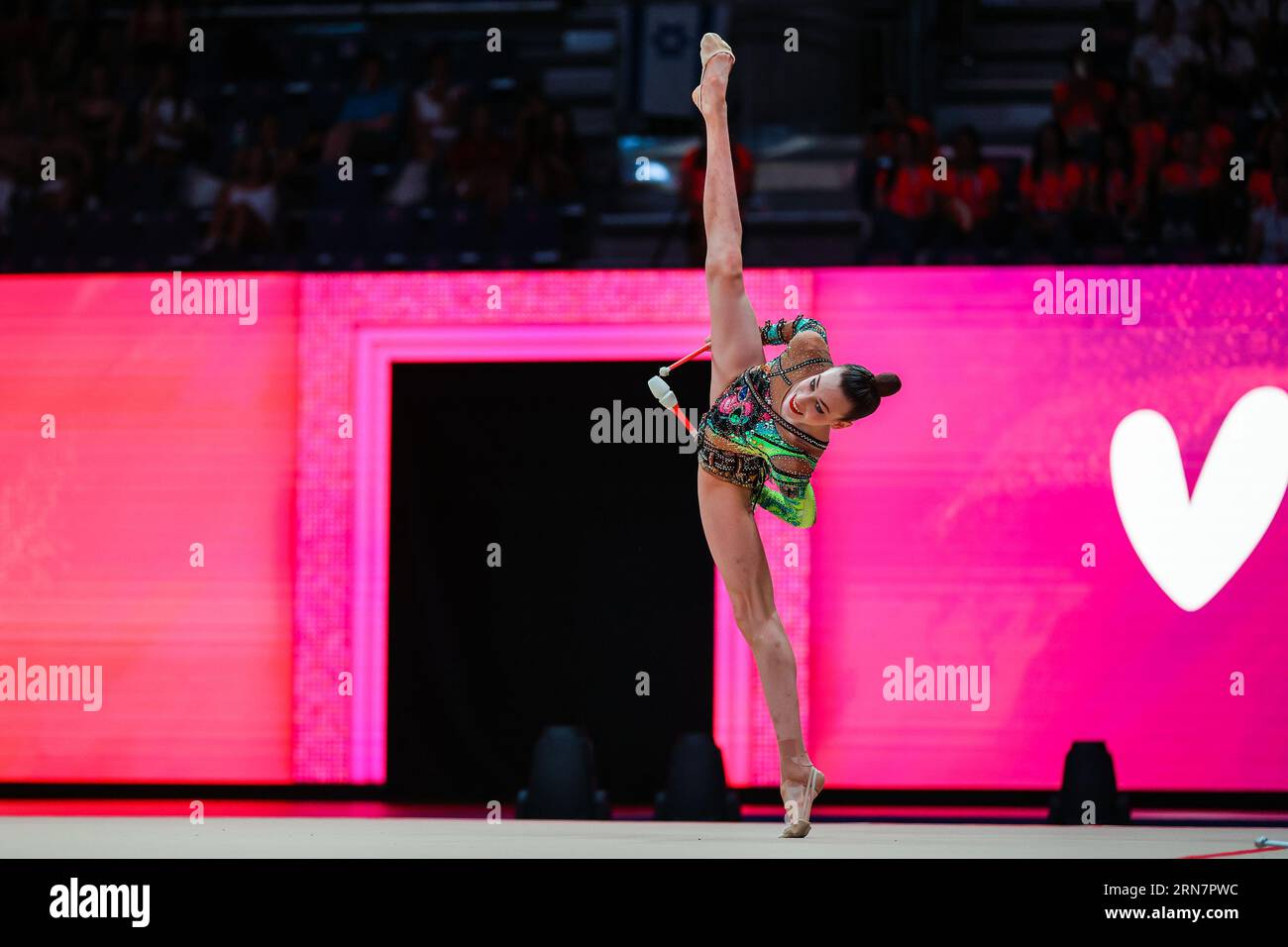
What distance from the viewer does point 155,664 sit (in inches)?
264

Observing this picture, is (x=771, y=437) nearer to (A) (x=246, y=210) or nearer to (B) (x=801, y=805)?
(B) (x=801, y=805)

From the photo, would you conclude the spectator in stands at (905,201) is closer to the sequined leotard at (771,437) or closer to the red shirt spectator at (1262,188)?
the red shirt spectator at (1262,188)

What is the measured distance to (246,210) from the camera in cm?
780

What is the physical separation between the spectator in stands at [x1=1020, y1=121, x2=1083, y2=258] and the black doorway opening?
5.78ft

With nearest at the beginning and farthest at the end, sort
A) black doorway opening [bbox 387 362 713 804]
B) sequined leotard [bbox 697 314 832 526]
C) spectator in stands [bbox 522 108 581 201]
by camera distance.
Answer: sequined leotard [bbox 697 314 832 526]
black doorway opening [bbox 387 362 713 804]
spectator in stands [bbox 522 108 581 201]

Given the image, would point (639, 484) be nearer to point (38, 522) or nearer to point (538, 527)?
point (538, 527)

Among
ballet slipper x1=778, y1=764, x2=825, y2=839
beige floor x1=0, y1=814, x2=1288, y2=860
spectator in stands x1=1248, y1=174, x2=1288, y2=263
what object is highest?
spectator in stands x1=1248, y1=174, x2=1288, y2=263

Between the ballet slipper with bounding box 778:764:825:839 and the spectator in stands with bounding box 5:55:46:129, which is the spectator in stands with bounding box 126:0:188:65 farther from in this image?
the ballet slipper with bounding box 778:764:825:839

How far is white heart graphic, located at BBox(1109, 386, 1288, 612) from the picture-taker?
630 cm

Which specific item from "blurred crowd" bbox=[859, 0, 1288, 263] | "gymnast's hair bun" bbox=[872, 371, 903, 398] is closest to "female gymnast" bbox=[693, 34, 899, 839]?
"gymnast's hair bun" bbox=[872, 371, 903, 398]

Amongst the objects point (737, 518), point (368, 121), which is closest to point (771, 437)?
point (737, 518)
